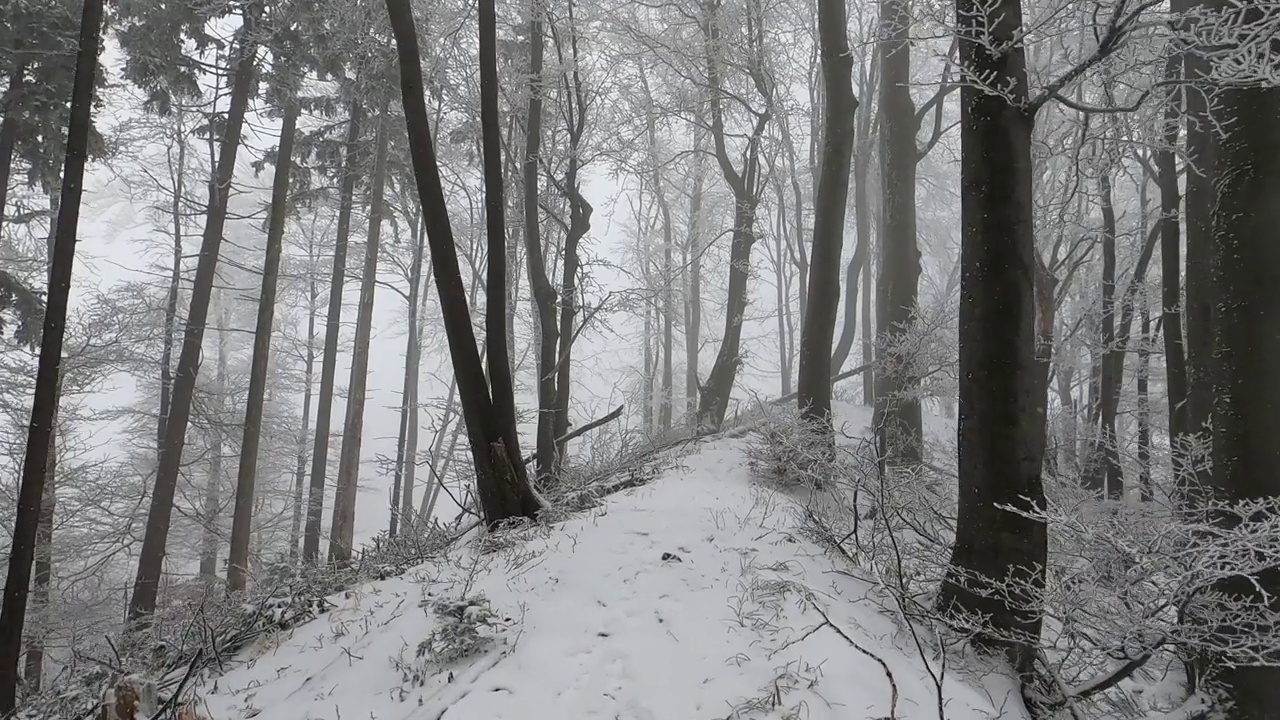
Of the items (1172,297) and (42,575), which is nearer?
(1172,297)

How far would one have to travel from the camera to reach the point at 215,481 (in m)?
15.1

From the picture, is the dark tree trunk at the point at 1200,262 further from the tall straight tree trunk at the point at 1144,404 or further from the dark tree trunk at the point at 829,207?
the tall straight tree trunk at the point at 1144,404

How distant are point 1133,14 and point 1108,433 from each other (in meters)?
7.13

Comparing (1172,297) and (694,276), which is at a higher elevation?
(694,276)

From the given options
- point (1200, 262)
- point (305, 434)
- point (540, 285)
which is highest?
point (540, 285)

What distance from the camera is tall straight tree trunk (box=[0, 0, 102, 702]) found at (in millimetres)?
4672

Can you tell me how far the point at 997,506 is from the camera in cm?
319

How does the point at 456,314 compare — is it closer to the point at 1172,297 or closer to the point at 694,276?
the point at 1172,297

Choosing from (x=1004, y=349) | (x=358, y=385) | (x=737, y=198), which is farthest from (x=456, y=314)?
(x=737, y=198)

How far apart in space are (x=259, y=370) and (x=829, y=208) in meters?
8.74

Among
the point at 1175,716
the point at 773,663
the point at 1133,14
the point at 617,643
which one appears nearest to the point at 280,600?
the point at 617,643

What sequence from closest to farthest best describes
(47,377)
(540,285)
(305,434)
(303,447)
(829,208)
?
(47,377) → (829,208) → (540,285) → (305,434) → (303,447)

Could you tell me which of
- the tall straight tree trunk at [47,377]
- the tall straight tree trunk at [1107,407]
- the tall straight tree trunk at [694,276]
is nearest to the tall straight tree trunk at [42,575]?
the tall straight tree trunk at [47,377]

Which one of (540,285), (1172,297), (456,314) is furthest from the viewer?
(540,285)
